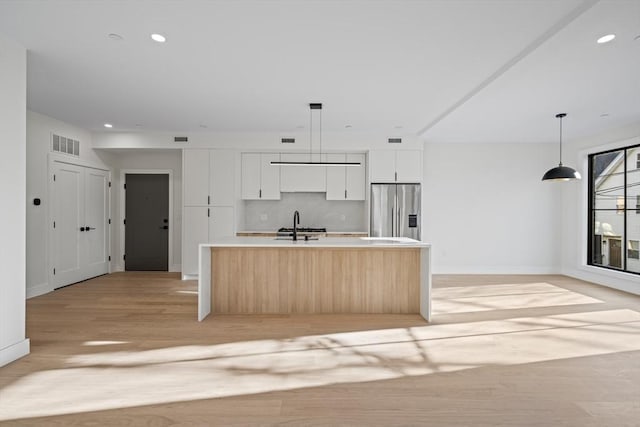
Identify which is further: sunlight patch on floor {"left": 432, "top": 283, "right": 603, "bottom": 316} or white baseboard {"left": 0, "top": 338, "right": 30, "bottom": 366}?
sunlight patch on floor {"left": 432, "top": 283, "right": 603, "bottom": 316}

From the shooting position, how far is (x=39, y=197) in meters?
5.25

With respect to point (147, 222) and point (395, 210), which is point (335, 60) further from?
point (147, 222)

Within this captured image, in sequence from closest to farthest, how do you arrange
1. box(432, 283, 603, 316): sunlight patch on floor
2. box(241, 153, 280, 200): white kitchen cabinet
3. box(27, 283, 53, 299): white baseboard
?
box(432, 283, 603, 316): sunlight patch on floor → box(27, 283, 53, 299): white baseboard → box(241, 153, 280, 200): white kitchen cabinet

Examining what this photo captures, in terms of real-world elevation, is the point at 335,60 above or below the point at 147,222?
above

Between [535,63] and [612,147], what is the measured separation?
3859 mm

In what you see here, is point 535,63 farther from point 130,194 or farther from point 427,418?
point 130,194

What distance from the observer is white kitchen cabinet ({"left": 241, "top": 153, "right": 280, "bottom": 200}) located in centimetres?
657

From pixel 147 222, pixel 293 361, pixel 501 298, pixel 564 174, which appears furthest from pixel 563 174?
pixel 147 222

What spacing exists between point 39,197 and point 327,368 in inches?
199

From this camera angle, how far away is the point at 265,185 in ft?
21.6

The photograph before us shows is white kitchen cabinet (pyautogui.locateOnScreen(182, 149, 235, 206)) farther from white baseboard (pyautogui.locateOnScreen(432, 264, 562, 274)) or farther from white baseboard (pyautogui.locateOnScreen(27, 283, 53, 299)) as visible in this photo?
white baseboard (pyautogui.locateOnScreen(432, 264, 562, 274))

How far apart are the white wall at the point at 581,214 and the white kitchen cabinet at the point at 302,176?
15.1 ft

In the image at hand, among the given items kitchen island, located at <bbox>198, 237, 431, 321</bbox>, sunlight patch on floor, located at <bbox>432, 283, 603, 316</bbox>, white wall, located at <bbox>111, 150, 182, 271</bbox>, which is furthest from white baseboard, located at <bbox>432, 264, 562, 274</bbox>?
white wall, located at <bbox>111, 150, 182, 271</bbox>

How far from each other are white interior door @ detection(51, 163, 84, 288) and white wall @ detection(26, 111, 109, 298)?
0.64ft
